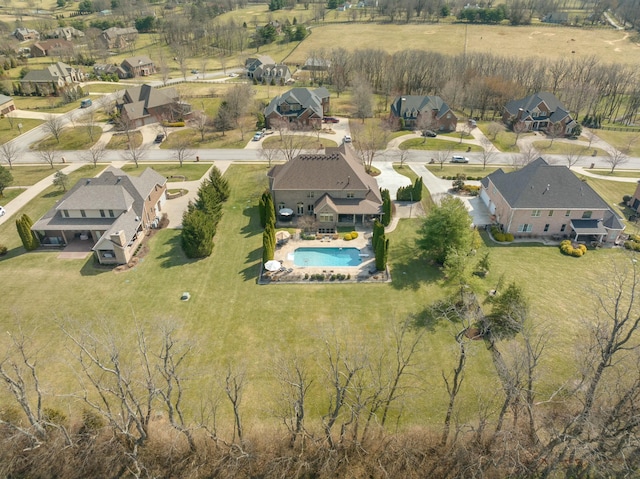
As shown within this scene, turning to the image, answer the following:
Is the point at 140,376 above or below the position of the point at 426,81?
below

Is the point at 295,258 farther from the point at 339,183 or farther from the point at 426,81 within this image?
the point at 426,81

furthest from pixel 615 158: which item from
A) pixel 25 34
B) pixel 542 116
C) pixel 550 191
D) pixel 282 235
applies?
pixel 25 34

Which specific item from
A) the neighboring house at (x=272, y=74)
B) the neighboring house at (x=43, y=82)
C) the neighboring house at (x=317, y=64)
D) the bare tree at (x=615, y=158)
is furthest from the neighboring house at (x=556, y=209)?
the neighboring house at (x=43, y=82)

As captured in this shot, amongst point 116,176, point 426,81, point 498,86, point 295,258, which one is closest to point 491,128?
point 498,86

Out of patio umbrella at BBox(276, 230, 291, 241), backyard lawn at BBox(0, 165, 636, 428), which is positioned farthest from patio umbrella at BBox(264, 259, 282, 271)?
patio umbrella at BBox(276, 230, 291, 241)

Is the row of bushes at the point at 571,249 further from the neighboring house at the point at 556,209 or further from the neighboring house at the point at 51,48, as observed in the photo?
the neighboring house at the point at 51,48

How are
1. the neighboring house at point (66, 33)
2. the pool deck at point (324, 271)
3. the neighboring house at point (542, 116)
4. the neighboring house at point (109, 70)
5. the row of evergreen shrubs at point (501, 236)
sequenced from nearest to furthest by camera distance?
the pool deck at point (324, 271)
the row of evergreen shrubs at point (501, 236)
the neighboring house at point (542, 116)
the neighboring house at point (109, 70)
the neighboring house at point (66, 33)
